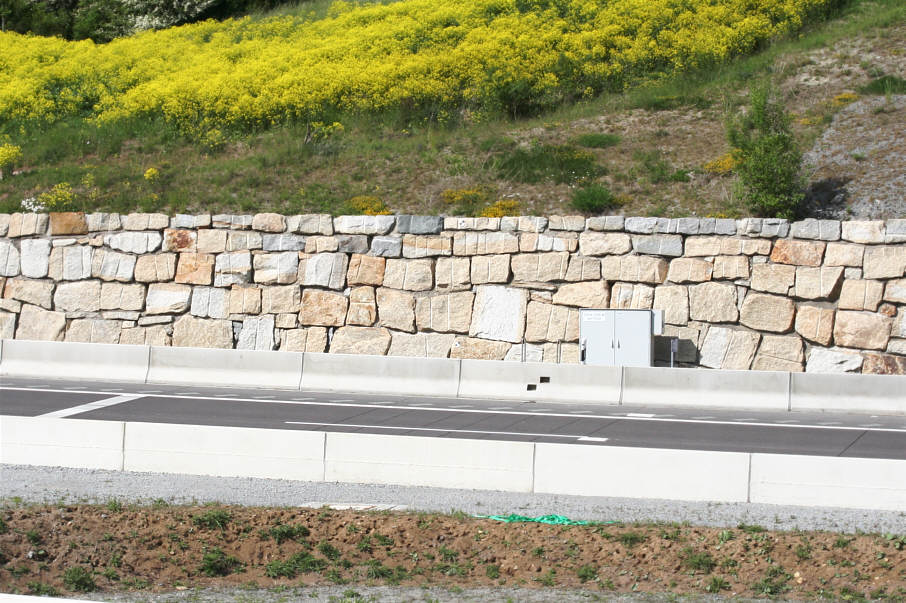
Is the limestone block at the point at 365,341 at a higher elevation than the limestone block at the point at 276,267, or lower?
lower

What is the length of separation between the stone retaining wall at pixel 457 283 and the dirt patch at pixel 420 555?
46.4 feet

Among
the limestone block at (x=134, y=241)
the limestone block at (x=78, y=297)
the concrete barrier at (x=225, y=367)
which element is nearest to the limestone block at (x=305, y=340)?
the concrete barrier at (x=225, y=367)

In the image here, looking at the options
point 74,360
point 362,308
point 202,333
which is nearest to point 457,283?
point 362,308

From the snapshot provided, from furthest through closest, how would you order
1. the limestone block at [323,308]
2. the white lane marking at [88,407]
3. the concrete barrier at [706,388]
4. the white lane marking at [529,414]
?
the limestone block at [323,308] → the concrete barrier at [706,388] → the white lane marking at [88,407] → the white lane marking at [529,414]

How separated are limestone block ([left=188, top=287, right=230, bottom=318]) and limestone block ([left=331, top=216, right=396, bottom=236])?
12.0ft

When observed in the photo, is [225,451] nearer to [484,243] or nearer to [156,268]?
[484,243]

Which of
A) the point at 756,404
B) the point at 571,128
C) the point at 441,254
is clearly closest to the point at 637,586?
the point at 756,404

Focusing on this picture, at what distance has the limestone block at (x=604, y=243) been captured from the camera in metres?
23.3

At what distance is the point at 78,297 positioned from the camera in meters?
26.6

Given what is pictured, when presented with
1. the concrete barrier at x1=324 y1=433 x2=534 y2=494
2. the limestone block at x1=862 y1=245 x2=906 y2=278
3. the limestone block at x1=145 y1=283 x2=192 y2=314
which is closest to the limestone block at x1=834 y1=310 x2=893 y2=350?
the limestone block at x1=862 y1=245 x2=906 y2=278

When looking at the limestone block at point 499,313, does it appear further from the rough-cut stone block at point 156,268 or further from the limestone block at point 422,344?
the rough-cut stone block at point 156,268

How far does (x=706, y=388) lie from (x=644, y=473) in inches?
375

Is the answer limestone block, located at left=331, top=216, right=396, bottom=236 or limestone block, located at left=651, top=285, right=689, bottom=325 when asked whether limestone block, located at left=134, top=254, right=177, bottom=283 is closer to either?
limestone block, located at left=331, top=216, right=396, bottom=236

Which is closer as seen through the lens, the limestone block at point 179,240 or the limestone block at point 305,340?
the limestone block at point 305,340
